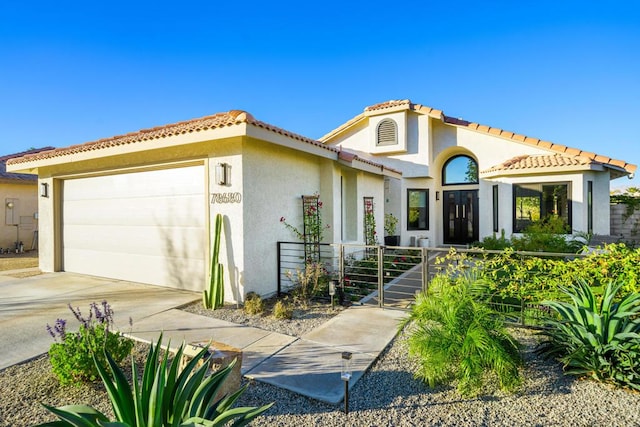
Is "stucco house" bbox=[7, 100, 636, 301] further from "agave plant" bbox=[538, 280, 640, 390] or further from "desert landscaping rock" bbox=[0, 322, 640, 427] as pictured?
"agave plant" bbox=[538, 280, 640, 390]

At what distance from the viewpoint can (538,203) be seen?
12328 millimetres

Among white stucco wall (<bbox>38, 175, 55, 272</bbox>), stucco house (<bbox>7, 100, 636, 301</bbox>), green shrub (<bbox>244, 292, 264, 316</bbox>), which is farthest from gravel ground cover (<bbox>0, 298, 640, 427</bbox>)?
white stucco wall (<bbox>38, 175, 55, 272</bbox>)

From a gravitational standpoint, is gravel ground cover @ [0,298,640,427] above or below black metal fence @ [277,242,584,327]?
below

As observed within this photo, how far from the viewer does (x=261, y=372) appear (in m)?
3.91

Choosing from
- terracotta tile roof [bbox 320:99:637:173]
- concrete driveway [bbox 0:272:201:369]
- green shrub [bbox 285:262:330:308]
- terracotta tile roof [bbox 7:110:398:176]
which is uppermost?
terracotta tile roof [bbox 320:99:637:173]

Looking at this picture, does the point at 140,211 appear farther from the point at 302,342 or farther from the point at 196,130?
the point at 302,342

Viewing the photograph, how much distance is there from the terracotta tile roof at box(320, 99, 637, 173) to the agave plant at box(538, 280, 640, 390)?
11.2m

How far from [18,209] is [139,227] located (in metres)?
12.5

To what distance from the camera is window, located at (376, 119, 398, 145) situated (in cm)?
1586

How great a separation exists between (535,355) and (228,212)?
5841 mm

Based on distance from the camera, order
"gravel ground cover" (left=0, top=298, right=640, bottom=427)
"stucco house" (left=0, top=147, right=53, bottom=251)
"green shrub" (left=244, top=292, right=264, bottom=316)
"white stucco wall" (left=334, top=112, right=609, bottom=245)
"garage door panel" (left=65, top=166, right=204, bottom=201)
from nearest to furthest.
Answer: "gravel ground cover" (left=0, top=298, right=640, bottom=427) < "green shrub" (left=244, top=292, right=264, bottom=316) < "garage door panel" (left=65, top=166, right=204, bottom=201) < "white stucco wall" (left=334, top=112, right=609, bottom=245) < "stucco house" (left=0, top=147, right=53, bottom=251)

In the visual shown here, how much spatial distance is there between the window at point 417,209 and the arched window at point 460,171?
5.31 feet

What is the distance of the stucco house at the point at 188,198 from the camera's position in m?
6.90

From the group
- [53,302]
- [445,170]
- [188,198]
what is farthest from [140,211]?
[445,170]
